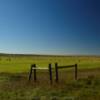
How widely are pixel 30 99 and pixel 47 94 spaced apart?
1.58m

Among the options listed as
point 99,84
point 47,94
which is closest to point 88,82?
point 99,84

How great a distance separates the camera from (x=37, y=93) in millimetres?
16562

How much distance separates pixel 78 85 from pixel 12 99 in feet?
20.0

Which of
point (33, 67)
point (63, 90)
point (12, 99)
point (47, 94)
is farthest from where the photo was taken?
point (33, 67)

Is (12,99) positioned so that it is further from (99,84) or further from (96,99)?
(99,84)

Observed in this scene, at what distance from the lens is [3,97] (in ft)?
51.8

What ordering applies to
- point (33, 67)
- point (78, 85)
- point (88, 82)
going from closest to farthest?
point (78, 85) → point (88, 82) → point (33, 67)

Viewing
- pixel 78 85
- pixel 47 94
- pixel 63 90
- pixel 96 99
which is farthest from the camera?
pixel 78 85

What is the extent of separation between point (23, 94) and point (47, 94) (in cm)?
127

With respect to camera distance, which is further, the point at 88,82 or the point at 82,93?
the point at 88,82

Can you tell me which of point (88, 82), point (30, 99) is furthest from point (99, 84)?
point (30, 99)

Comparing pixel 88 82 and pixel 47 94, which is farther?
pixel 88 82

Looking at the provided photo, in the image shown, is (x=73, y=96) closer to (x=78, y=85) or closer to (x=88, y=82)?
(x=78, y=85)

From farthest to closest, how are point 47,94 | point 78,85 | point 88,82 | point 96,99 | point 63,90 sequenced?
point 88,82, point 78,85, point 63,90, point 47,94, point 96,99
